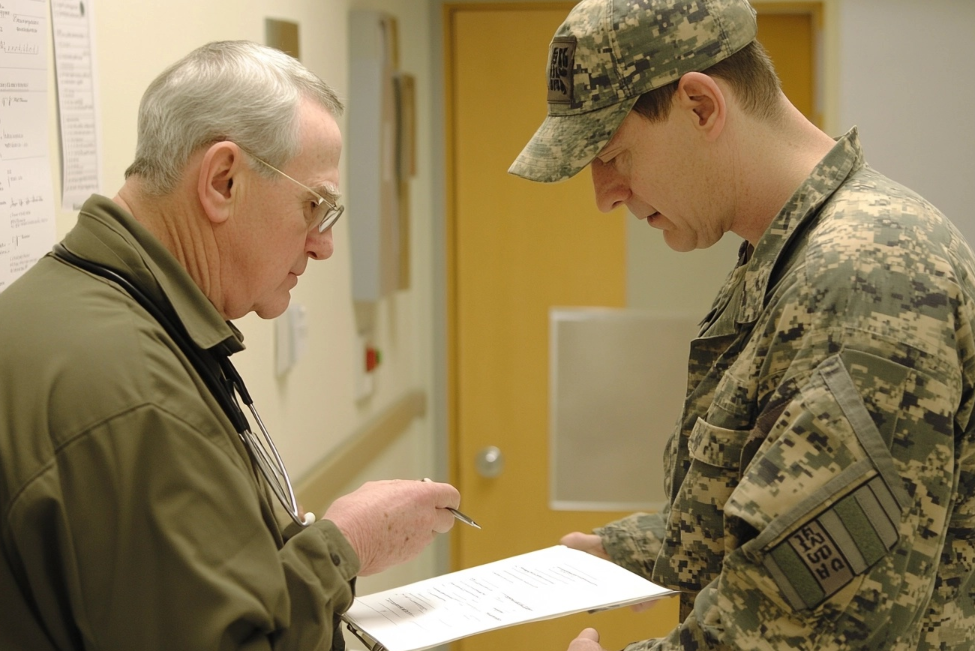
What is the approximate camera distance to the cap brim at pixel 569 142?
1.25 meters

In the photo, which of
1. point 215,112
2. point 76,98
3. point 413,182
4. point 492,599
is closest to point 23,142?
point 76,98

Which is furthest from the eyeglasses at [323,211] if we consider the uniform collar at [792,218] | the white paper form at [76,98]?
the uniform collar at [792,218]

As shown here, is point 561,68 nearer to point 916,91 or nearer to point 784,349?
point 784,349

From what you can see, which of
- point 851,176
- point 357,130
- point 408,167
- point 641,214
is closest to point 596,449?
point 408,167

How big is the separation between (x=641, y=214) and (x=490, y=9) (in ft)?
6.45

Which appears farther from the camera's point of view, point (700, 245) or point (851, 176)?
point (700, 245)

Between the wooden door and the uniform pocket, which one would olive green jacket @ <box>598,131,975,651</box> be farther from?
the wooden door

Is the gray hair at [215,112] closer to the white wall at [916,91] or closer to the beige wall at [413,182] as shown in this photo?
the beige wall at [413,182]

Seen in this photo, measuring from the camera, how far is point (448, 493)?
1.32 m

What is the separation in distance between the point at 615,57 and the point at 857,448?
565 mm

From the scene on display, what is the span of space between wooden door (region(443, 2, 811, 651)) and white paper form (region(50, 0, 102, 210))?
1805 millimetres

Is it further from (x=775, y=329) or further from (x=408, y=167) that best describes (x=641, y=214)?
(x=408, y=167)

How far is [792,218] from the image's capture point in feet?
3.76

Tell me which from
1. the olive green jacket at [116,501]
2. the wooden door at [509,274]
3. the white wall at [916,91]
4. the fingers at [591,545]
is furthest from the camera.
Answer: the wooden door at [509,274]
